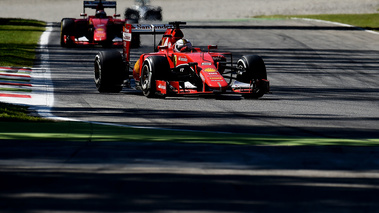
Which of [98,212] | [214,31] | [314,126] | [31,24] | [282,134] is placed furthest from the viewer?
[31,24]

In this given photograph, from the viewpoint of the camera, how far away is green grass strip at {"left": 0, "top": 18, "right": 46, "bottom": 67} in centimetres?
2374

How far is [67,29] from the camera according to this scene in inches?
1119

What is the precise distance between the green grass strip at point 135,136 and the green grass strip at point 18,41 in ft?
39.8

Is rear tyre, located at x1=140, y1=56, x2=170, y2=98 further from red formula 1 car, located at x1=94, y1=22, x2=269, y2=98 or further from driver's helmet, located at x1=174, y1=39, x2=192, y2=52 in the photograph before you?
driver's helmet, located at x1=174, y1=39, x2=192, y2=52

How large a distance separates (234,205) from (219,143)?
324 cm

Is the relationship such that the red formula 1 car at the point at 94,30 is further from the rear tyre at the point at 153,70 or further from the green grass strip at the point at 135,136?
the green grass strip at the point at 135,136

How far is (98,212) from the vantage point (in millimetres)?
6098

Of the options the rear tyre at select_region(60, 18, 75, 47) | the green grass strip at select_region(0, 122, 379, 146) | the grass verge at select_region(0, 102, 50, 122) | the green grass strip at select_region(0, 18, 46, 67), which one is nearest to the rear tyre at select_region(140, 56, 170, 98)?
the grass verge at select_region(0, 102, 50, 122)

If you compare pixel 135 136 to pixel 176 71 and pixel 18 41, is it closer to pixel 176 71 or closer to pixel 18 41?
pixel 176 71

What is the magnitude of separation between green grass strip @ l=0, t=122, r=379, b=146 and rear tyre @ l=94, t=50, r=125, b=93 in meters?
4.72

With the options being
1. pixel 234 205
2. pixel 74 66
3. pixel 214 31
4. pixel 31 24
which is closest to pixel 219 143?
pixel 234 205

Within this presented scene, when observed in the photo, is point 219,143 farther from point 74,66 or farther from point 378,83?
point 74,66

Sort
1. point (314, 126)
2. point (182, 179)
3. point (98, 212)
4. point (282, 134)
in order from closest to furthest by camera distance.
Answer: point (98, 212), point (182, 179), point (282, 134), point (314, 126)

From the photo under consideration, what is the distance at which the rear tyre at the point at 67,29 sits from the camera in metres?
28.3
